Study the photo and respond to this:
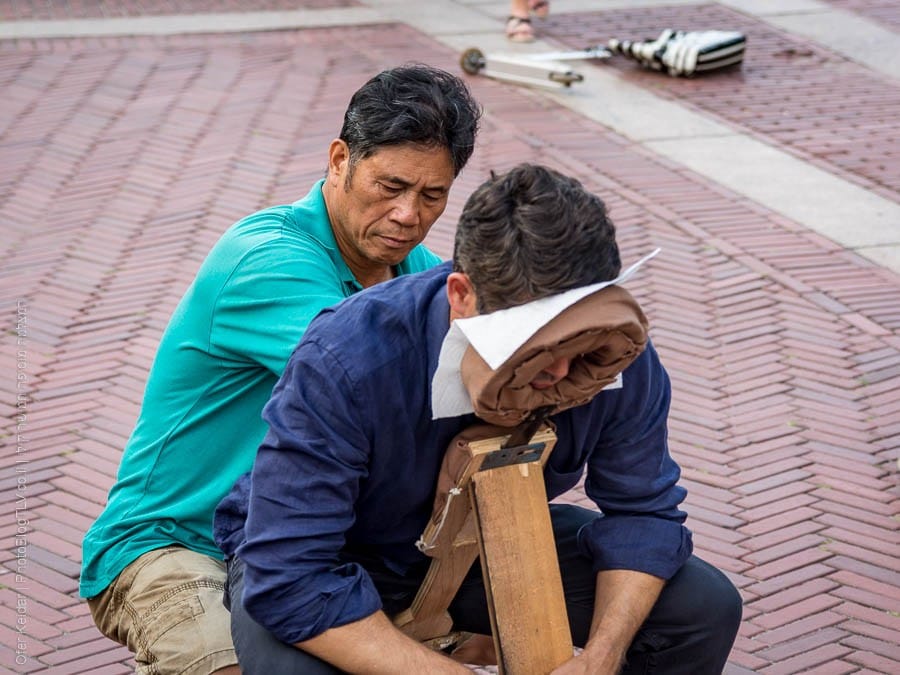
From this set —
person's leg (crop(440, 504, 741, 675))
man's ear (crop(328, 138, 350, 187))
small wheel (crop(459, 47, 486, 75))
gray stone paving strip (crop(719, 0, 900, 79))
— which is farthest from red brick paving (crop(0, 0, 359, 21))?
person's leg (crop(440, 504, 741, 675))

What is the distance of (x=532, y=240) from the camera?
6.75 feet

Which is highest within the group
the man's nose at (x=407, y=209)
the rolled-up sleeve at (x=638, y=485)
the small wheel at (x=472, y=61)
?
the man's nose at (x=407, y=209)

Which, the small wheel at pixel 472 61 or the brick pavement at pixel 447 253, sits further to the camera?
the small wheel at pixel 472 61

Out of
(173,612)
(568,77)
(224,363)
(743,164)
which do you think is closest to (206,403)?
(224,363)

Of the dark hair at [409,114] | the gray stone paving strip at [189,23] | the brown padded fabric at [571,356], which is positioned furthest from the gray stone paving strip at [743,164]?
the brown padded fabric at [571,356]

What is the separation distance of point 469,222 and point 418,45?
23.4ft

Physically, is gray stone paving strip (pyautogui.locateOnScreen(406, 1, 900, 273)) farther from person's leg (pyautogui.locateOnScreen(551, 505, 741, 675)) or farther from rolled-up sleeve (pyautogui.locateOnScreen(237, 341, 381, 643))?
rolled-up sleeve (pyautogui.locateOnScreen(237, 341, 381, 643))

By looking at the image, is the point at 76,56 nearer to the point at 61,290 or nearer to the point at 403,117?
the point at 61,290

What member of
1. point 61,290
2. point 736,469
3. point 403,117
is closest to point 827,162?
point 736,469

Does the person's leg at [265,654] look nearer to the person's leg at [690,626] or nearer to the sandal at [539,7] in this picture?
the person's leg at [690,626]

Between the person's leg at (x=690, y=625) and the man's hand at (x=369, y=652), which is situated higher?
the man's hand at (x=369, y=652)

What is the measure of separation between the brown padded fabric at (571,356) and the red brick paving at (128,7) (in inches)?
331

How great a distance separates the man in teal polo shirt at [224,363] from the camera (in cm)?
258

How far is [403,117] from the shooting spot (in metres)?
2.87
